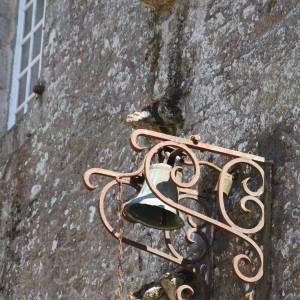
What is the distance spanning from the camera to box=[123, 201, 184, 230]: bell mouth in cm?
516

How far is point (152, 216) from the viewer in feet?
17.1

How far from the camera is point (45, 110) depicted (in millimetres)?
7551

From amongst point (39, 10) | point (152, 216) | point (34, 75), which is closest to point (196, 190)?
point (152, 216)

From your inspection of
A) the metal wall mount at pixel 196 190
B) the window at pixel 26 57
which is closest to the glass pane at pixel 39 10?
the window at pixel 26 57

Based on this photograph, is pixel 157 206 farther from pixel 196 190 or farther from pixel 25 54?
pixel 25 54

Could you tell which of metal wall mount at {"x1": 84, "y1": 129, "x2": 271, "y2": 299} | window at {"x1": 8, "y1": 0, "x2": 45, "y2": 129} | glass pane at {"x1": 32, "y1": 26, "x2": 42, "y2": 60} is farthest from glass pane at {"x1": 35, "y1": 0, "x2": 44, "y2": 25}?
metal wall mount at {"x1": 84, "y1": 129, "x2": 271, "y2": 299}

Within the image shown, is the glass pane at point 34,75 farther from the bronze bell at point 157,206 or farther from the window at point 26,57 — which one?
the bronze bell at point 157,206

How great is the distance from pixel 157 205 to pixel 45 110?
2634mm

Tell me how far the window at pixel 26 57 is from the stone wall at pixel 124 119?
13.5 inches

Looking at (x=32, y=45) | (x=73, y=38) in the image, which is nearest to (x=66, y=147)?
(x=73, y=38)

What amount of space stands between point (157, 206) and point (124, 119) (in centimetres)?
152

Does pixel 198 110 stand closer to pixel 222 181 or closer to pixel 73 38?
pixel 222 181

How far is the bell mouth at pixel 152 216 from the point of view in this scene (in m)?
5.16

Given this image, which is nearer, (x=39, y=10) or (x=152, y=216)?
(x=152, y=216)
